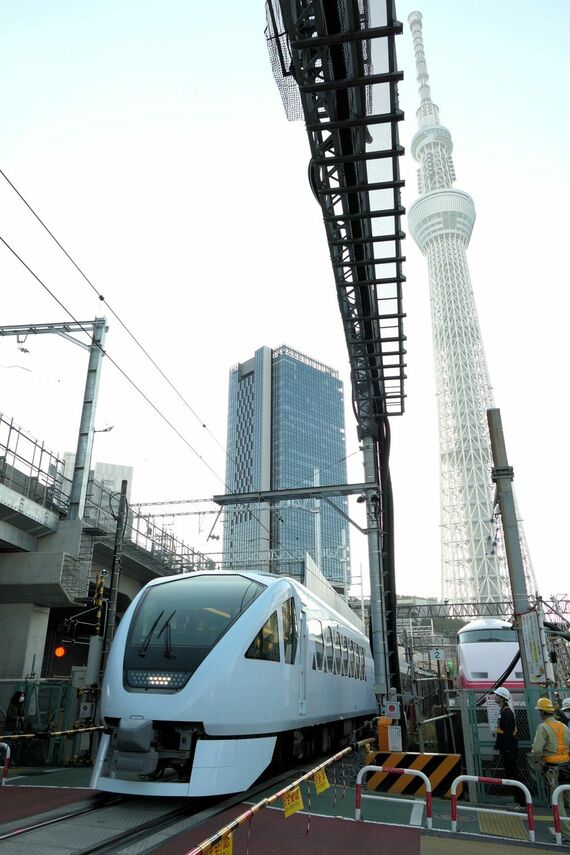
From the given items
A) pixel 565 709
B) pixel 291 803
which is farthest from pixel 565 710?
pixel 291 803

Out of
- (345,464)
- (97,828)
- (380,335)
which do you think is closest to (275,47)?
(380,335)

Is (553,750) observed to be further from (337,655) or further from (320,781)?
(337,655)

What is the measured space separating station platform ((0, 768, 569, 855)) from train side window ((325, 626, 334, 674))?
139 inches

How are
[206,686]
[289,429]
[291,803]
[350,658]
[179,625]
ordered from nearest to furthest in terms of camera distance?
[291,803]
[206,686]
[179,625]
[350,658]
[289,429]

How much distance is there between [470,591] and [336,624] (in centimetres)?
8932

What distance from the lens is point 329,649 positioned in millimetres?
13289

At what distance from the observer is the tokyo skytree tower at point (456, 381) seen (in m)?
98.5

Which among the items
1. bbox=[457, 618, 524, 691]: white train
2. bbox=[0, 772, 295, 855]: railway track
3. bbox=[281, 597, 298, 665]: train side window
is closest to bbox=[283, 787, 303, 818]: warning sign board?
bbox=[0, 772, 295, 855]: railway track

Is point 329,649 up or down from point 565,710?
up

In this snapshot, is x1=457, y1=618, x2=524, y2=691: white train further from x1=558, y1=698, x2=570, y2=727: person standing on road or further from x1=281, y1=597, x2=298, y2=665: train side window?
x1=281, y1=597, x2=298, y2=665: train side window

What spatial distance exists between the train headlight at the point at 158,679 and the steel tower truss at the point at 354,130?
7.80 meters

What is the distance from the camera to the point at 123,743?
25.4ft

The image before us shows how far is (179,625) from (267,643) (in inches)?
52.0

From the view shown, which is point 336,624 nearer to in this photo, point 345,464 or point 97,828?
point 97,828
